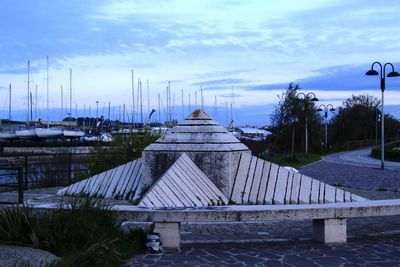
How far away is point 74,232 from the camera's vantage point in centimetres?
661

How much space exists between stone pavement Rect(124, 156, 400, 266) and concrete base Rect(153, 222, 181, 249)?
6.0 inches

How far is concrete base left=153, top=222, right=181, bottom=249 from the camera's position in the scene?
7496 millimetres

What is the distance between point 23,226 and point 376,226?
5.76 metres

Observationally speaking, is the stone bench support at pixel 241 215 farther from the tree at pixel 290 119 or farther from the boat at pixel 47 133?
the boat at pixel 47 133

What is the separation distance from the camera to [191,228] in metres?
9.49

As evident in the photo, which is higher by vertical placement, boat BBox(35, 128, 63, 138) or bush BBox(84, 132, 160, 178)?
bush BBox(84, 132, 160, 178)

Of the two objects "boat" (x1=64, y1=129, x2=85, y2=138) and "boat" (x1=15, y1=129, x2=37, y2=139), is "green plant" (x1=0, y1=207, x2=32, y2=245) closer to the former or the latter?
"boat" (x1=15, y1=129, x2=37, y2=139)

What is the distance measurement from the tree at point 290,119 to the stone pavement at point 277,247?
105 ft

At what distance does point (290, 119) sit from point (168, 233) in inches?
1447

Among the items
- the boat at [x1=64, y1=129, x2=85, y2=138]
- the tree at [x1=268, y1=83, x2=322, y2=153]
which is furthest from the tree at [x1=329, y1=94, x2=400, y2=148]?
the boat at [x1=64, y1=129, x2=85, y2=138]

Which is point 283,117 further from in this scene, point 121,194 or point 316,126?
point 121,194

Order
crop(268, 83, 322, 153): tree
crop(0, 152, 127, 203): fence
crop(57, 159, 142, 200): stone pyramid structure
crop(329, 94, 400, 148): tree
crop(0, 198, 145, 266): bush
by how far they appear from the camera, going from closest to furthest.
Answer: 1. crop(0, 198, 145, 266): bush
2. crop(57, 159, 142, 200): stone pyramid structure
3. crop(0, 152, 127, 203): fence
4. crop(268, 83, 322, 153): tree
5. crop(329, 94, 400, 148): tree

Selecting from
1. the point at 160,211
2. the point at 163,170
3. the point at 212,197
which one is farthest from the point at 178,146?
the point at 160,211

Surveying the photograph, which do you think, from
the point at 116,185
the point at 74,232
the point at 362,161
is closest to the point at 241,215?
the point at 74,232
